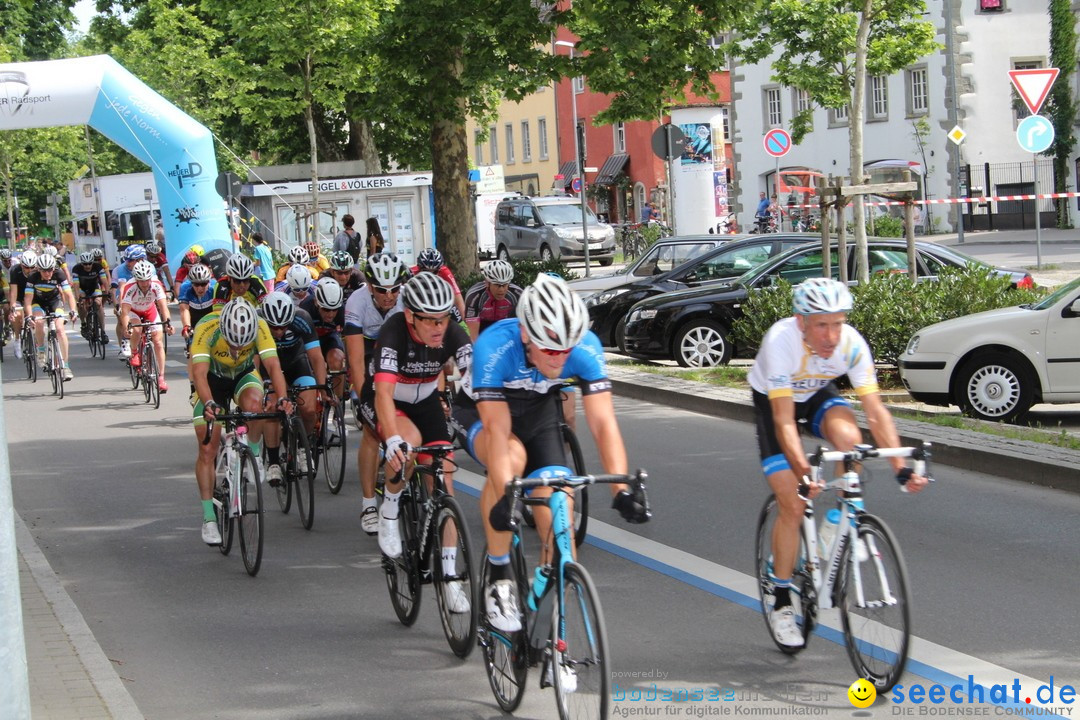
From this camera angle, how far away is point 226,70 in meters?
34.2

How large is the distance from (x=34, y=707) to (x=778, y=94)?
4864 centimetres

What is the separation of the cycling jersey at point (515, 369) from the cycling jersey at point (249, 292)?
4961 mm

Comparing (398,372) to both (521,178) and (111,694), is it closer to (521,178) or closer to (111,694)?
(111,694)

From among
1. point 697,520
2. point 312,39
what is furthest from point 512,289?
point 312,39

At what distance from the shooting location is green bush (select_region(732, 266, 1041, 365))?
1401cm

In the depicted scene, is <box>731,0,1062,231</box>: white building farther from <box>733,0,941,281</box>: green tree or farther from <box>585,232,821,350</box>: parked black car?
<box>585,232,821,350</box>: parked black car

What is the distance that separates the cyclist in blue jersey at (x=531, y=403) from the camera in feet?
16.6

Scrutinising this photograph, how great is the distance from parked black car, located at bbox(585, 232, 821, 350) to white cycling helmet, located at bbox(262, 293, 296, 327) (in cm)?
870

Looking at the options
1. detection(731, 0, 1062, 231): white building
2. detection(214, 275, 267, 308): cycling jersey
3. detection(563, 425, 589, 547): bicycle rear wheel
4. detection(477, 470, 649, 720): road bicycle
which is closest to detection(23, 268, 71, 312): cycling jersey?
detection(214, 275, 267, 308): cycling jersey

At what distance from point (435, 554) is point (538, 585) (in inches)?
48.6

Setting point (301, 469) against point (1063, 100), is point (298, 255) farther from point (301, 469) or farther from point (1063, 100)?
point (1063, 100)

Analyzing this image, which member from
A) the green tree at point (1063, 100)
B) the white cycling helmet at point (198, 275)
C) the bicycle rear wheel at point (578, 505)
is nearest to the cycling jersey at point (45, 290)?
the white cycling helmet at point (198, 275)

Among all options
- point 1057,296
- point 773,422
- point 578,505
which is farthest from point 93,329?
point 773,422

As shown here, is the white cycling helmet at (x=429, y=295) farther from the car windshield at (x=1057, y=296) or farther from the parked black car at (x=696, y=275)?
the parked black car at (x=696, y=275)
